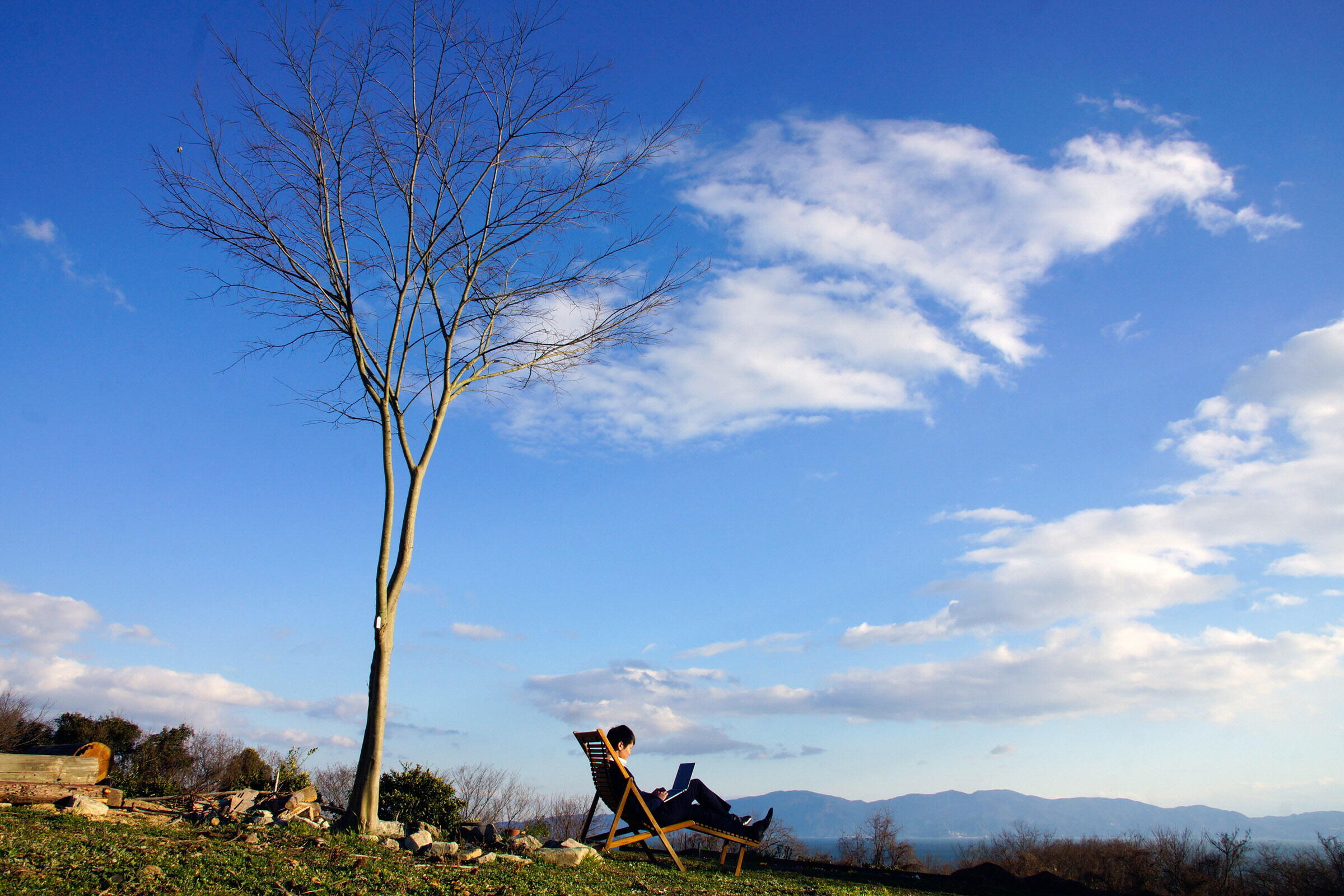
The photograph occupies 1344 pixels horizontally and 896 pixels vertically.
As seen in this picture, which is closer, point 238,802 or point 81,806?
point 81,806

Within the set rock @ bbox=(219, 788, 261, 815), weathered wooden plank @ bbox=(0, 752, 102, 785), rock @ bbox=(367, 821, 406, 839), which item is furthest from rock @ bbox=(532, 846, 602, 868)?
weathered wooden plank @ bbox=(0, 752, 102, 785)

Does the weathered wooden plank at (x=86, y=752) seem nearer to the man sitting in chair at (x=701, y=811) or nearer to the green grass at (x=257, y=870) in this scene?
the green grass at (x=257, y=870)

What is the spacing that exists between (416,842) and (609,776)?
2553mm

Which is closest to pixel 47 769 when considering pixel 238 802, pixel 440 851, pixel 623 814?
pixel 238 802

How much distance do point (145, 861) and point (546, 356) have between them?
7943 mm

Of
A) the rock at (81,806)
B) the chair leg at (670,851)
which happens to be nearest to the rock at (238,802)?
the rock at (81,806)

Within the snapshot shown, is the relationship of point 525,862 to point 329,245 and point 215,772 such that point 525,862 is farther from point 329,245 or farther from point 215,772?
point 215,772

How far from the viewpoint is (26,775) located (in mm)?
7418

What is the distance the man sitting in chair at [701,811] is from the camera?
8.73m

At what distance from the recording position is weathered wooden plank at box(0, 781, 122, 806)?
284 inches

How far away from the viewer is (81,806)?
279 inches

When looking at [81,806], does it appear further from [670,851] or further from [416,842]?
[670,851]

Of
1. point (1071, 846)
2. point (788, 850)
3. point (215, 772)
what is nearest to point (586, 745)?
point (788, 850)

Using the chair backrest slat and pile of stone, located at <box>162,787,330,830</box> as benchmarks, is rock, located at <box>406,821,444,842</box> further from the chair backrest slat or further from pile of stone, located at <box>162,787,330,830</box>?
the chair backrest slat
